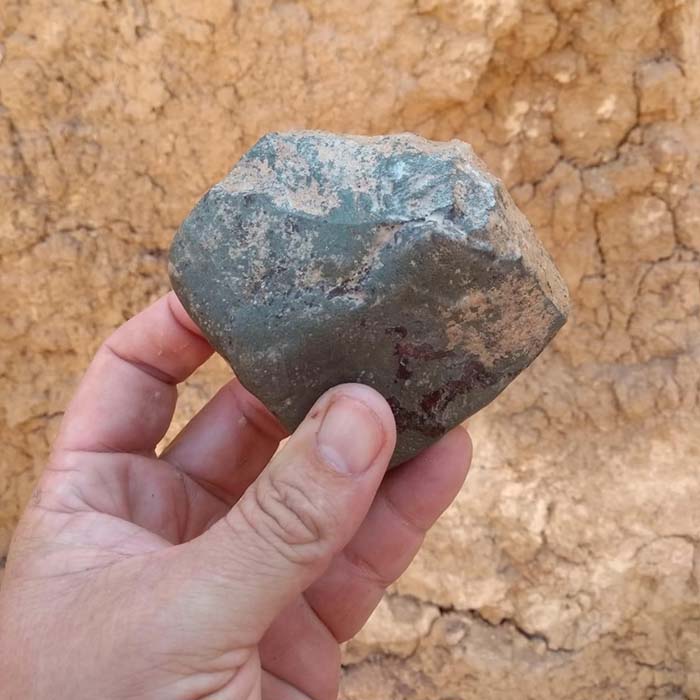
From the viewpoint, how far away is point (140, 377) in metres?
1.94

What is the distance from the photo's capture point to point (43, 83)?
232 cm

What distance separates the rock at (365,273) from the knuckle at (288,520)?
8.7 inches

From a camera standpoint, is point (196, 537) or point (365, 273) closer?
point (365, 273)

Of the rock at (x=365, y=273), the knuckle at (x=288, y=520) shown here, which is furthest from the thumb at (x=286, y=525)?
the rock at (x=365, y=273)

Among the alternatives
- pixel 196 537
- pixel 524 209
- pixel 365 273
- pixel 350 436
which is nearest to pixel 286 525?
pixel 350 436

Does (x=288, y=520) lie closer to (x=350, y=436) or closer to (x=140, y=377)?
(x=350, y=436)

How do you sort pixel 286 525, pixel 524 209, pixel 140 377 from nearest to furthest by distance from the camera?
pixel 286 525
pixel 140 377
pixel 524 209

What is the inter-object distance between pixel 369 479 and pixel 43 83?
5.18 ft

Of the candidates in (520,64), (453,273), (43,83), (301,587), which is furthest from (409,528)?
(43,83)

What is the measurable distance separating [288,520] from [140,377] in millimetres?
738

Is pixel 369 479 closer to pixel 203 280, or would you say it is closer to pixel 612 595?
pixel 203 280

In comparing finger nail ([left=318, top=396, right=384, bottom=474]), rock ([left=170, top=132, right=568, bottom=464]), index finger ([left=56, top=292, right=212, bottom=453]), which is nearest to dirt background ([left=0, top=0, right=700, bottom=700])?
index finger ([left=56, top=292, right=212, bottom=453])

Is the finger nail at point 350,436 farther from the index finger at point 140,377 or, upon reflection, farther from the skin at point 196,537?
the index finger at point 140,377

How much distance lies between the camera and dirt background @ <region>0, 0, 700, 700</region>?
2283 mm
